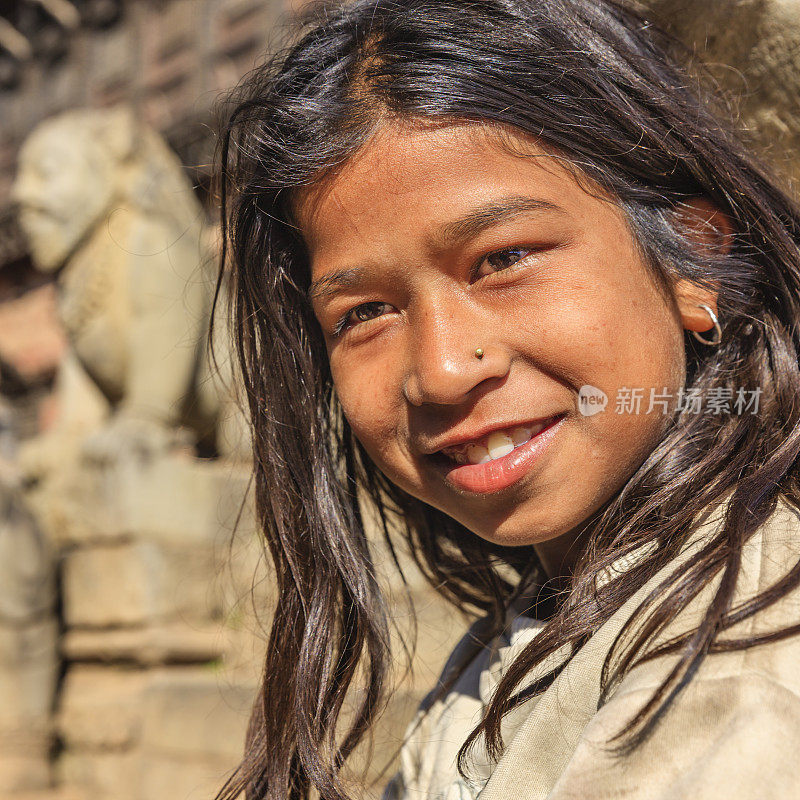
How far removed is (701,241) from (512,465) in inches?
14.9

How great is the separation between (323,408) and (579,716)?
0.65 meters

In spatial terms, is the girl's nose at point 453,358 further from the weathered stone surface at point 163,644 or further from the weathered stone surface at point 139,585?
the weathered stone surface at point 139,585

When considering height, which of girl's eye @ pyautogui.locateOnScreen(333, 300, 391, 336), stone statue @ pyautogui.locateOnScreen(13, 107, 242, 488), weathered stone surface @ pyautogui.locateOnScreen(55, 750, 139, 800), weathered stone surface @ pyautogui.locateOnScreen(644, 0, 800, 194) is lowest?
weathered stone surface @ pyautogui.locateOnScreen(55, 750, 139, 800)

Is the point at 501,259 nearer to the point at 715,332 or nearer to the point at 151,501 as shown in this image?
the point at 715,332

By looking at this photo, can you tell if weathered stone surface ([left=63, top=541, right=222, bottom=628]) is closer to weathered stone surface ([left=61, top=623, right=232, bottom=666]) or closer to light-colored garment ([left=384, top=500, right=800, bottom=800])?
weathered stone surface ([left=61, top=623, right=232, bottom=666])

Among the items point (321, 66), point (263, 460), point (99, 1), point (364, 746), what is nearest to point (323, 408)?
point (263, 460)

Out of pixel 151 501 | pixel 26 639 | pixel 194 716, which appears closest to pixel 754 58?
pixel 194 716

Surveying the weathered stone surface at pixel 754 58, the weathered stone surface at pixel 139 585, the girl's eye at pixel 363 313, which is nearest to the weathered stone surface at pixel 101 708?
the weathered stone surface at pixel 139 585

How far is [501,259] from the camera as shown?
3.05ft

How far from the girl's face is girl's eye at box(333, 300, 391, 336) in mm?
40

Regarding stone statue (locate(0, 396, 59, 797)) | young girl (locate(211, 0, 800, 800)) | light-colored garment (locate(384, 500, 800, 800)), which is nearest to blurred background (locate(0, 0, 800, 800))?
stone statue (locate(0, 396, 59, 797))

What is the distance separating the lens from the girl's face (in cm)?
91

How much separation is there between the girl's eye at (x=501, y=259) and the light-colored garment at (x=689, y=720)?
33 centimetres

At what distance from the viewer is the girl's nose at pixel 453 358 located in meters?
0.89
